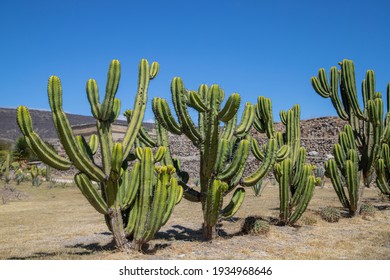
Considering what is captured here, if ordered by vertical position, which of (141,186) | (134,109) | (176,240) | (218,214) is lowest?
(176,240)

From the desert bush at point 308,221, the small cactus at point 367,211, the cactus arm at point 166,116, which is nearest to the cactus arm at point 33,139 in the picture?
the cactus arm at point 166,116

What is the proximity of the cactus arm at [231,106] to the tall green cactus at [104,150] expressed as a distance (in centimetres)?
136

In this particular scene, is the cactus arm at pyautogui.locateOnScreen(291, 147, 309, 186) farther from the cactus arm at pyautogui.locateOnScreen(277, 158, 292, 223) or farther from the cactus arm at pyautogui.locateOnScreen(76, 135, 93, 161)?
the cactus arm at pyautogui.locateOnScreen(76, 135, 93, 161)

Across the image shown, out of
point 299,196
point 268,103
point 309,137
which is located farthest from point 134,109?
point 309,137

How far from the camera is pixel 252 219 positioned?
332 inches

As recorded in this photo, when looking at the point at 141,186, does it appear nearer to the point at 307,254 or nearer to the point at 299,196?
the point at 307,254

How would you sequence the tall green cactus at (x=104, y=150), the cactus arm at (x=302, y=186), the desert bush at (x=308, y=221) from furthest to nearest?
1. the desert bush at (x=308, y=221)
2. the cactus arm at (x=302, y=186)
3. the tall green cactus at (x=104, y=150)

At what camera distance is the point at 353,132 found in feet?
37.1

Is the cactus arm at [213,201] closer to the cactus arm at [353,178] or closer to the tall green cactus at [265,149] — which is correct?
the tall green cactus at [265,149]

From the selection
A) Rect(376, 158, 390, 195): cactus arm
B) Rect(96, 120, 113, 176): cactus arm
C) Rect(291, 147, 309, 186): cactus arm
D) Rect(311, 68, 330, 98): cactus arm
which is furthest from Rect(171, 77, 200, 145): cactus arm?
Rect(376, 158, 390, 195): cactus arm

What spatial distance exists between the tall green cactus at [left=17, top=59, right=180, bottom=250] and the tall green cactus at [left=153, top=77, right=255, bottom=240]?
2.30 ft

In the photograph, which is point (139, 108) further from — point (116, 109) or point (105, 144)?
point (105, 144)

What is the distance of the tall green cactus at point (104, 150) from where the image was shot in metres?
5.46

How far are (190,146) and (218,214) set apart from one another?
2080 centimetres
